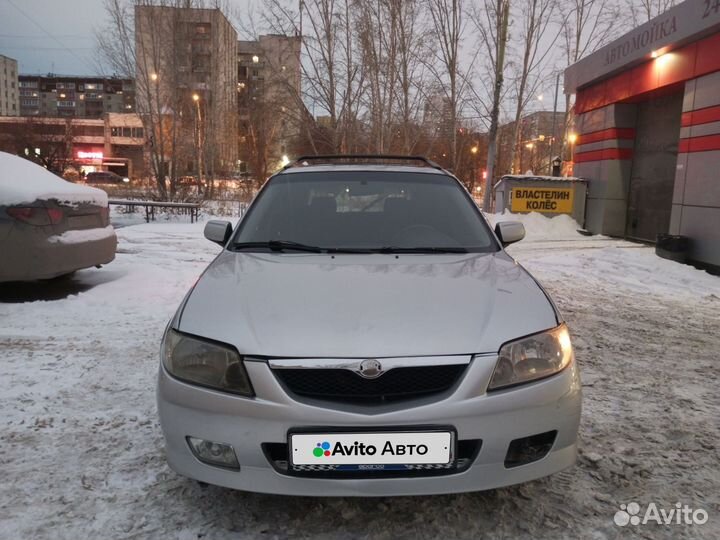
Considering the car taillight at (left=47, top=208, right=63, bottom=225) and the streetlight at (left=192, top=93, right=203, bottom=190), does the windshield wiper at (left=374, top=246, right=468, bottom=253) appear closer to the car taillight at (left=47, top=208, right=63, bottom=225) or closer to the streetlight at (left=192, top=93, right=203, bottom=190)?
the car taillight at (left=47, top=208, right=63, bottom=225)

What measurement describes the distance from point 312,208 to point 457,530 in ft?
6.52

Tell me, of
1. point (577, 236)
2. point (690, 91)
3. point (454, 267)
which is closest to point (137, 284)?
point (454, 267)

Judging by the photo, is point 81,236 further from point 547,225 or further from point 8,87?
point 8,87

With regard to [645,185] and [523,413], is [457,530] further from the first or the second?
[645,185]

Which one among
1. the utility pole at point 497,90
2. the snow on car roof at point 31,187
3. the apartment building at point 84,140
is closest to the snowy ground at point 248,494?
the snow on car roof at point 31,187

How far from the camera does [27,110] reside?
435ft

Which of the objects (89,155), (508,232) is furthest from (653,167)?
(89,155)

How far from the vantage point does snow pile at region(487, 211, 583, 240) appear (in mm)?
13133

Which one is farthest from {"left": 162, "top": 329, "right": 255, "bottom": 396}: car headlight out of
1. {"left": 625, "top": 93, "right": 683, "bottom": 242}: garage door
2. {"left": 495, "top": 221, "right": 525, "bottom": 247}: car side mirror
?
{"left": 625, "top": 93, "right": 683, "bottom": 242}: garage door

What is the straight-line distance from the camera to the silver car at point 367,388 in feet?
6.04

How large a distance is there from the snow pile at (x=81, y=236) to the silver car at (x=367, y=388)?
3768mm

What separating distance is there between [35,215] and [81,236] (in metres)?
0.59

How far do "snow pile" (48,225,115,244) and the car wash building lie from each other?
8831mm

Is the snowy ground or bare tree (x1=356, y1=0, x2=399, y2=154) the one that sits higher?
bare tree (x1=356, y1=0, x2=399, y2=154)
